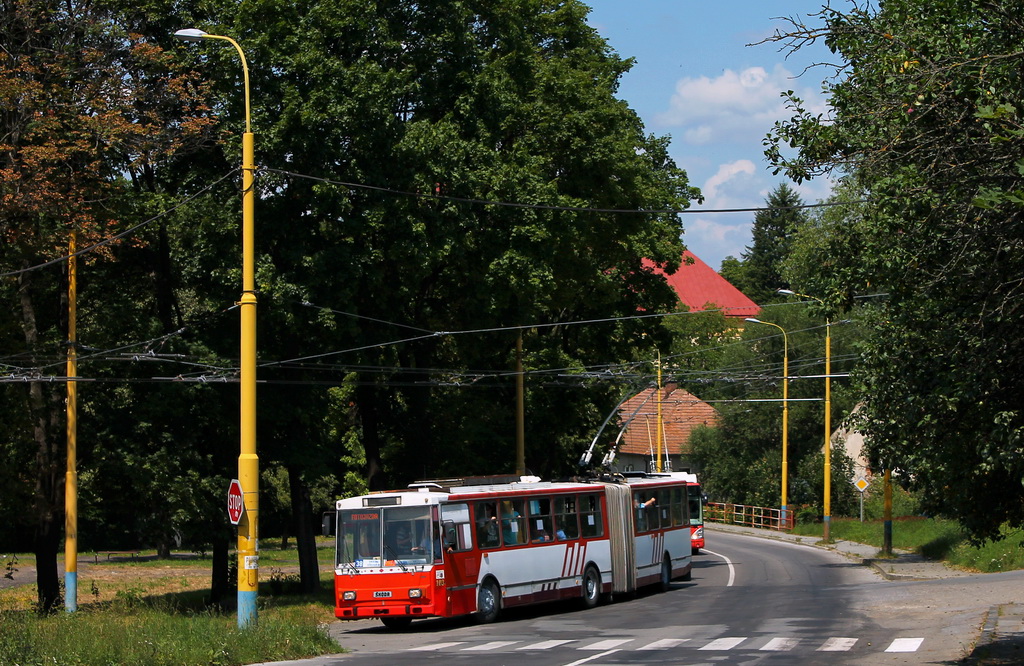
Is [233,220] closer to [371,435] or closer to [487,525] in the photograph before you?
[371,435]

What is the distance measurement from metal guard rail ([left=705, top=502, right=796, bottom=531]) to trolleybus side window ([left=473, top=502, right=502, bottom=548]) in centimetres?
3898

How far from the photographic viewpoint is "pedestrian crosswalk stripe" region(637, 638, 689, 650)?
58.6ft

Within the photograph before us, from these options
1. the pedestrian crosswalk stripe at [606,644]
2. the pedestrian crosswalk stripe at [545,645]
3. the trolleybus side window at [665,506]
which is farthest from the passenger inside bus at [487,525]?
the trolleybus side window at [665,506]

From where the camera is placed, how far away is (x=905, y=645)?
17.3 metres

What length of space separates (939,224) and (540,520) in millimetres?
15719

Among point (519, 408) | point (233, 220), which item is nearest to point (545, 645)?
point (233, 220)

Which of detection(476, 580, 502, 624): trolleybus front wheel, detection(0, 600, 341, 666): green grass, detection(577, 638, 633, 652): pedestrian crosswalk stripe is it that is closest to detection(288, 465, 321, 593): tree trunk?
detection(476, 580, 502, 624): trolleybus front wheel

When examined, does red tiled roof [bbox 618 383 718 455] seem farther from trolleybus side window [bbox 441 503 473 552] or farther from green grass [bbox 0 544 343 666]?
green grass [bbox 0 544 343 666]

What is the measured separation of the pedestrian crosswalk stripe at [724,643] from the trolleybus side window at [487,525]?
6.28m

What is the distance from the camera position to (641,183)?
3531 cm

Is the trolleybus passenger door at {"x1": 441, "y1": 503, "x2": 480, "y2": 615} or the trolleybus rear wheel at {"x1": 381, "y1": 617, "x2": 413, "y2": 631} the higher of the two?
the trolleybus passenger door at {"x1": 441, "y1": 503, "x2": 480, "y2": 615}

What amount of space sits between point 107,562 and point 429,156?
34.9 meters

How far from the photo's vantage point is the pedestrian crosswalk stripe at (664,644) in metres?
17.9

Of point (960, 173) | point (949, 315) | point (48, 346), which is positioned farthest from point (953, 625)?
point (48, 346)
